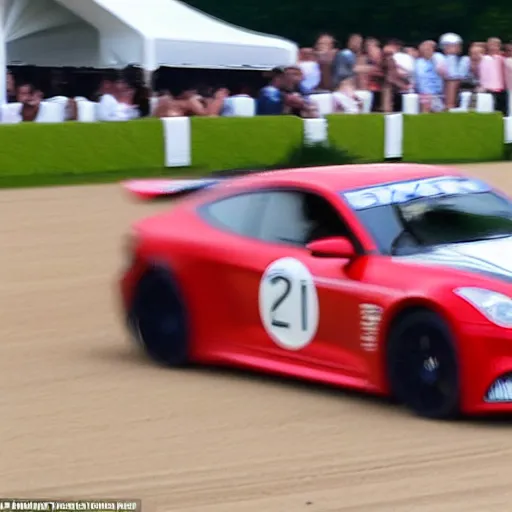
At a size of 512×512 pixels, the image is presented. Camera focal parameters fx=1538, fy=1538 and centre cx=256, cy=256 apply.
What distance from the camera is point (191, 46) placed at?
24484 millimetres

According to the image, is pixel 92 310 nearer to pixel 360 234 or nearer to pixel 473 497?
pixel 360 234

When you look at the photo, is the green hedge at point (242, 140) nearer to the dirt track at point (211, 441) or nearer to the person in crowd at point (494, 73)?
the person in crowd at point (494, 73)

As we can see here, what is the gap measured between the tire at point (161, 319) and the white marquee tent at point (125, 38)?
1420 centimetres

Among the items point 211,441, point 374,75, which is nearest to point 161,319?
point 211,441

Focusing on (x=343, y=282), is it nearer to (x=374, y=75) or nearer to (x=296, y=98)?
(x=296, y=98)

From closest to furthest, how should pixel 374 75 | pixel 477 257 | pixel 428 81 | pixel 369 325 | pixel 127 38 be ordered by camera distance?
pixel 477 257 < pixel 369 325 < pixel 374 75 < pixel 127 38 < pixel 428 81

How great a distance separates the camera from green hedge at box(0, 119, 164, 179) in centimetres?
1923

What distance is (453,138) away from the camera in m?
22.9

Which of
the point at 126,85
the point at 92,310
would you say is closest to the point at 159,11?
the point at 126,85

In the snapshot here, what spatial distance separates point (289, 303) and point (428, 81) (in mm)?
16728

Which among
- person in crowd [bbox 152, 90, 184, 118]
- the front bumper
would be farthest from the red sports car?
person in crowd [bbox 152, 90, 184, 118]

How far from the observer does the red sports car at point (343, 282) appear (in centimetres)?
730

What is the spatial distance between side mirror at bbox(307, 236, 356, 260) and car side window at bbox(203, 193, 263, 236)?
837 millimetres

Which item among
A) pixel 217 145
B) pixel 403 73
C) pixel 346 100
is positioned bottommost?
pixel 217 145
